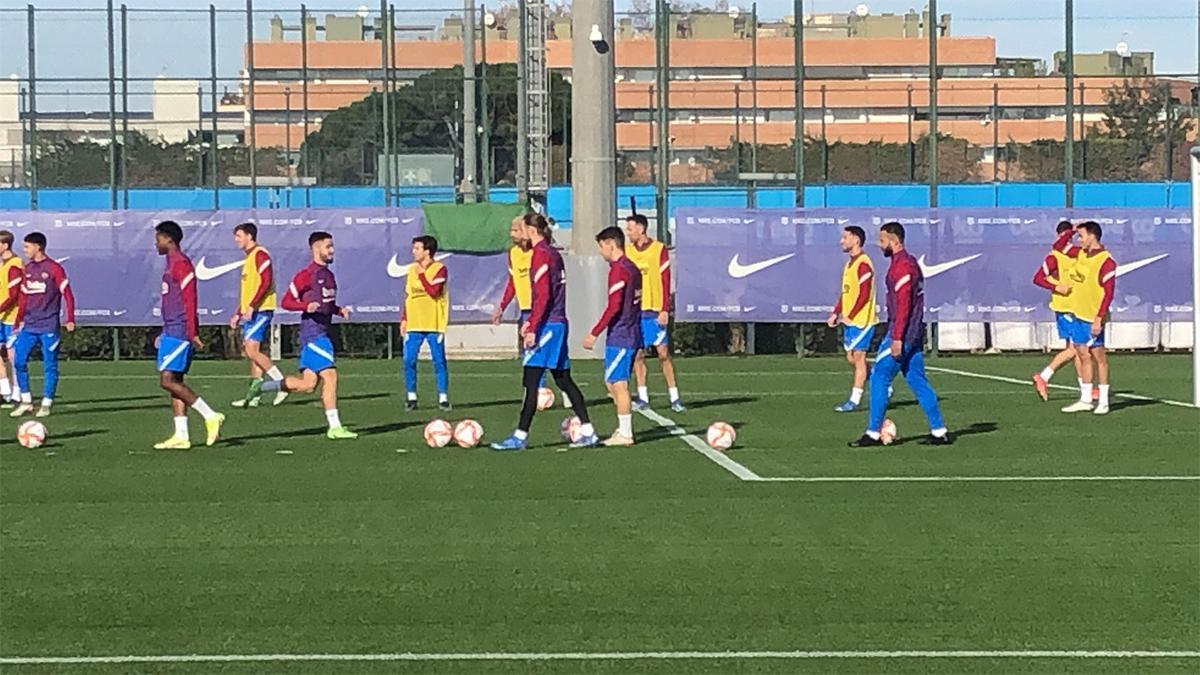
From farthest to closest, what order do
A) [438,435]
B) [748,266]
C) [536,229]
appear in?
1. [748,266]
2. [438,435]
3. [536,229]

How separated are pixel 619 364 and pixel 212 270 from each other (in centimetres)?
1617

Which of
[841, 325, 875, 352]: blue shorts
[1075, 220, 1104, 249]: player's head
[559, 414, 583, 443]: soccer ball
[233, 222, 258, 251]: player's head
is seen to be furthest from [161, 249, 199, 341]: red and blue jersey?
[1075, 220, 1104, 249]: player's head

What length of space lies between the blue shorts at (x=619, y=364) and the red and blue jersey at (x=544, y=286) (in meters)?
0.65

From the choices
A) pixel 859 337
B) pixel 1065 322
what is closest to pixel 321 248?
pixel 859 337

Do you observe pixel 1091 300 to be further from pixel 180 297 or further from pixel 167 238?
pixel 167 238

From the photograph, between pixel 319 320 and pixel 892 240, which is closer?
pixel 892 240

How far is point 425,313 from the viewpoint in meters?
21.8

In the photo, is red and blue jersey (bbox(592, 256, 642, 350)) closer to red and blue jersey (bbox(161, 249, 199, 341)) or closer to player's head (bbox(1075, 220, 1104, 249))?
red and blue jersey (bbox(161, 249, 199, 341))

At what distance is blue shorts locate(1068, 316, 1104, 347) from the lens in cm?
2097

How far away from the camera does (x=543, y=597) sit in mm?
9984

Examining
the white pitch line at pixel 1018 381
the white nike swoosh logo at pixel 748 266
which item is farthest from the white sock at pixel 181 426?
the white nike swoosh logo at pixel 748 266

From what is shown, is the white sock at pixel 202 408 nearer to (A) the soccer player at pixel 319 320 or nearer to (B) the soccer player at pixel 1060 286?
(A) the soccer player at pixel 319 320

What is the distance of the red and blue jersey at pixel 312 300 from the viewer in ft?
61.9

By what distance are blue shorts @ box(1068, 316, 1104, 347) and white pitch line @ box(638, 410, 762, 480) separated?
4.53 m
